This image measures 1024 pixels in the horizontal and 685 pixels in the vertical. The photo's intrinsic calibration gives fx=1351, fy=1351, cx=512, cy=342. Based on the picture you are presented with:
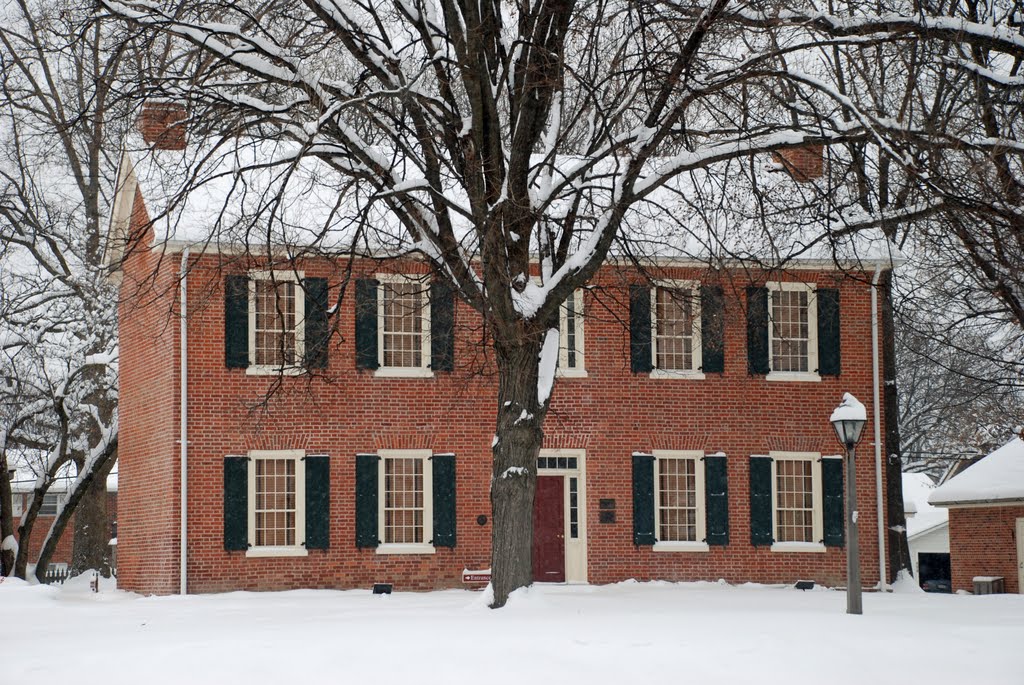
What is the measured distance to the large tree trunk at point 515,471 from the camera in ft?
51.7

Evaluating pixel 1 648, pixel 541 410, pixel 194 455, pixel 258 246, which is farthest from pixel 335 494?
pixel 1 648

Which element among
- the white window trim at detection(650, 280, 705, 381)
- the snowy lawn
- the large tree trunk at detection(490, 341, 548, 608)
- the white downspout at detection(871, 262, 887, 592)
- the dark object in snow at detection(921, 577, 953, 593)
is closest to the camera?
the snowy lawn

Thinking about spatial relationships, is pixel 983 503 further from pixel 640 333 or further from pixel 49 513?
pixel 49 513

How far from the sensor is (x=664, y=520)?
79.5ft

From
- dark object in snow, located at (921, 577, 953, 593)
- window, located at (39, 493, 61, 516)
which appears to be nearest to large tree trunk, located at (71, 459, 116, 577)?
dark object in snow, located at (921, 577, 953, 593)

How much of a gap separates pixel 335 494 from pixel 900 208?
414 inches

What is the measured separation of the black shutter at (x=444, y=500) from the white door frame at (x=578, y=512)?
64.1 inches

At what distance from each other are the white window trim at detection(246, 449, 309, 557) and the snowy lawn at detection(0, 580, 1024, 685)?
16.4 ft

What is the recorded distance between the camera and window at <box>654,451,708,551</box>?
2414cm

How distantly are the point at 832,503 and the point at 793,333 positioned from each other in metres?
3.17

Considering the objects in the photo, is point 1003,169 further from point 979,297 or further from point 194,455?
point 194,455

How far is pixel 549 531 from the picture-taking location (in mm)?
23953

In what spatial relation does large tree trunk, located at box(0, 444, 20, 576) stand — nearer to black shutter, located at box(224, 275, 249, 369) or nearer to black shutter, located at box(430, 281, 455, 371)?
black shutter, located at box(224, 275, 249, 369)

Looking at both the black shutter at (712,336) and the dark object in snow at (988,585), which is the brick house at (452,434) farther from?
the dark object in snow at (988,585)
